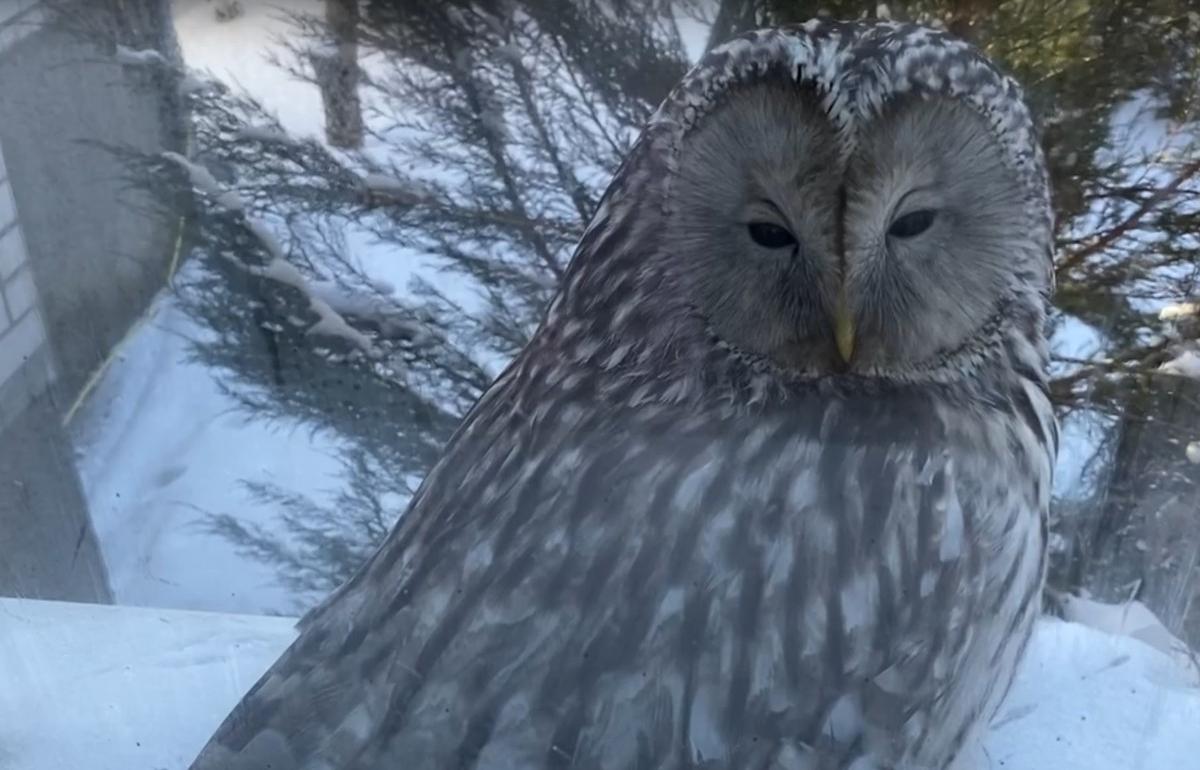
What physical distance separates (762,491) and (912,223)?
0.22 meters

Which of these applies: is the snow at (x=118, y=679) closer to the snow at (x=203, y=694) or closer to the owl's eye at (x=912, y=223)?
the snow at (x=203, y=694)

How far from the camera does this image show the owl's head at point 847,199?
692 mm

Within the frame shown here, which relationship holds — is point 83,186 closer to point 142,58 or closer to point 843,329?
point 142,58

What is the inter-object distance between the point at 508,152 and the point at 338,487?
51 cm

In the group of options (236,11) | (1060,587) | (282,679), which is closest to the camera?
(282,679)

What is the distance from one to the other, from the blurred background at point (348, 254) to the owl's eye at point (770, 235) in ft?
1.01

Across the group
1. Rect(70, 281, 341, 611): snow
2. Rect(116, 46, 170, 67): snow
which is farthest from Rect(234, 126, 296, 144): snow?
Rect(70, 281, 341, 611): snow

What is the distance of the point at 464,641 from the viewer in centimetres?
76

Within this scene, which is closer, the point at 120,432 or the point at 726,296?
the point at 726,296

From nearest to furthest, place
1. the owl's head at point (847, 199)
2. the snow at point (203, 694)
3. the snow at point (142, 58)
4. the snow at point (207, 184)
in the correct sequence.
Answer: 1. the owl's head at point (847, 199)
2. the snow at point (203, 694)
3. the snow at point (142, 58)
4. the snow at point (207, 184)

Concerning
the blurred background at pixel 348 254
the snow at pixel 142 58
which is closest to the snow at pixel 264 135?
the blurred background at pixel 348 254

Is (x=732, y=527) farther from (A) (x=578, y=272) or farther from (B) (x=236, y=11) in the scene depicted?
(B) (x=236, y=11)

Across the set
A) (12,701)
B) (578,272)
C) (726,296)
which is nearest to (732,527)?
(726,296)

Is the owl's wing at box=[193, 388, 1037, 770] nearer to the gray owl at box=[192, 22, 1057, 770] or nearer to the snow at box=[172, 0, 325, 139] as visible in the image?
the gray owl at box=[192, 22, 1057, 770]
